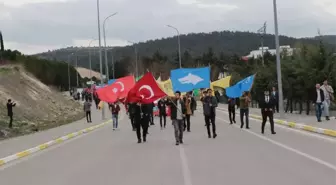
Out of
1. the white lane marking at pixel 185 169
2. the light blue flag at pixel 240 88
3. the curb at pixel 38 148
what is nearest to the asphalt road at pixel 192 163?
the white lane marking at pixel 185 169

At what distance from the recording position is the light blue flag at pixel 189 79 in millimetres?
33344

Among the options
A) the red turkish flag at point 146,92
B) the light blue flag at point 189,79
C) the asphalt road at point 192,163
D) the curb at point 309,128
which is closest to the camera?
the asphalt road at point 192,163

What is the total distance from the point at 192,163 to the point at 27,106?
37973mm

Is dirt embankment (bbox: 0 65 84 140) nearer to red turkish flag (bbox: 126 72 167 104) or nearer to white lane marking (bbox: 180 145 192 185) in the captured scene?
red turkish flag (bbox: 126 72 167 104)

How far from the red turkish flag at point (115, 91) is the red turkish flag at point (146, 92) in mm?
9803

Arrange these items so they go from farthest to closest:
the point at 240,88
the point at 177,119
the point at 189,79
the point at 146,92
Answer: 1. the point at 189,79
2. the point at 240,88
3. the point at 146,92
4. the point at 177,119

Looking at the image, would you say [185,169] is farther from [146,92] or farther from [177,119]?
[146,92]

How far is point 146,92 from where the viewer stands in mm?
19984

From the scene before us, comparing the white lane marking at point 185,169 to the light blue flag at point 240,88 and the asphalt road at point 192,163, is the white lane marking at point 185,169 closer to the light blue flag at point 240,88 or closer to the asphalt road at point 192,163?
the asphalt road at point 192,163

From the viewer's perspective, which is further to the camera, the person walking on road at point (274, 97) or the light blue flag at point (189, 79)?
the light blue flag at point (189, 79)

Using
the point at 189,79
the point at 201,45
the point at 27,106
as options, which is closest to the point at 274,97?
the point at 189,79

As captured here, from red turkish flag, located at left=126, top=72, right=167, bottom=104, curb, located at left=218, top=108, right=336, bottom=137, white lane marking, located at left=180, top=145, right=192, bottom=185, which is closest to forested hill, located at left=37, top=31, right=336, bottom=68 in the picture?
curb, located at left=218, top=108, right=336, bottom=137

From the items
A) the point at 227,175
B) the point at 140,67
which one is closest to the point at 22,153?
the point at 227,175

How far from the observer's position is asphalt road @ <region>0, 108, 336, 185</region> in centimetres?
1024
